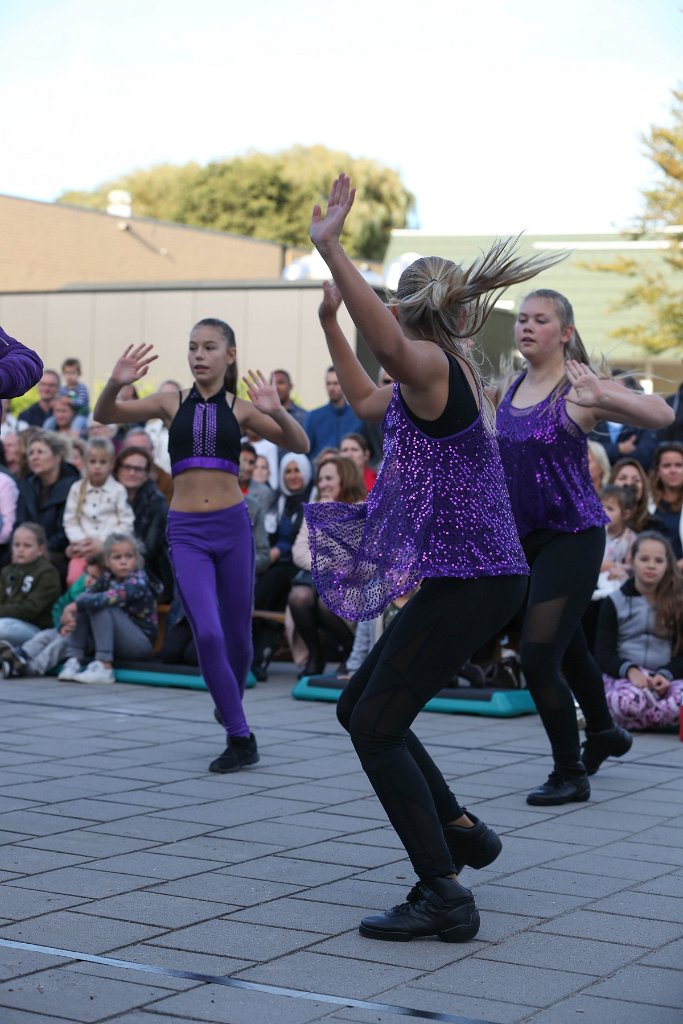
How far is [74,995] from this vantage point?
3584 millimetres

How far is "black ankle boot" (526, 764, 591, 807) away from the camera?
246 inches

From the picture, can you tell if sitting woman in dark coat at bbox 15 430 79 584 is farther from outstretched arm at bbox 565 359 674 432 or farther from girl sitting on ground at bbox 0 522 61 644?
outstretched arm at bbox 565 359 674 432

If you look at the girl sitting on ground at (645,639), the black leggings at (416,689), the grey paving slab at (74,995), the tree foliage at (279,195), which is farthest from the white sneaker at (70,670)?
the tree foliage at (279,195)

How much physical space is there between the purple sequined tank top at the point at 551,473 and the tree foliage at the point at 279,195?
59.2m

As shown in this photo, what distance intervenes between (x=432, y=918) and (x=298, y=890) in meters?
A: 0.66

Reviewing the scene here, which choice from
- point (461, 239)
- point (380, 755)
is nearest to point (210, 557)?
point (380, 755)

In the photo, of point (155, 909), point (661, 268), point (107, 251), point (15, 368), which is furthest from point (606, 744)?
point (107, 251)

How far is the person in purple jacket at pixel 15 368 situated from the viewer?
14.6 feet

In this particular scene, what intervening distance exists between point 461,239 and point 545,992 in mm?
28773

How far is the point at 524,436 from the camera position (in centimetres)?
627

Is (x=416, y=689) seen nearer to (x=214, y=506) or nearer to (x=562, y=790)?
(x=562, y=790)

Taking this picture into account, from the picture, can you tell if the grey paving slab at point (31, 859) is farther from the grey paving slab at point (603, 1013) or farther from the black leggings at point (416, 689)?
the grey paving slab at point (603, 1013)

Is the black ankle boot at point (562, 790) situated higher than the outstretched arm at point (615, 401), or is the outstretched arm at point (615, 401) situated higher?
the outstretched arm at point (615, 401)

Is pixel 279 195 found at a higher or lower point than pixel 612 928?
higher
